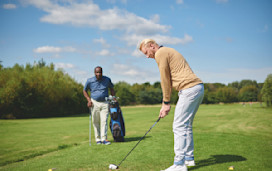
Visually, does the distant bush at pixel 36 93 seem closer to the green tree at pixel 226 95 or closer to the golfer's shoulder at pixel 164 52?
the golfer's shoulder at pixel 164 52

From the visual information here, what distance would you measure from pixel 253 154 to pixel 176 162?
7.57 ft

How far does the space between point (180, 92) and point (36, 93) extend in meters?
37.4

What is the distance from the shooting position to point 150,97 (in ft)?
291

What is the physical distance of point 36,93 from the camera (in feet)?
122

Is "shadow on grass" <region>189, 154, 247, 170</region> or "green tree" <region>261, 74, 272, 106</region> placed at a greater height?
"green tree" <region>261, 74, 272, 106</region>

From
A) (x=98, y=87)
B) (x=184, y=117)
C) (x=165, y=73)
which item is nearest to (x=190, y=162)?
(x=184, y=117)

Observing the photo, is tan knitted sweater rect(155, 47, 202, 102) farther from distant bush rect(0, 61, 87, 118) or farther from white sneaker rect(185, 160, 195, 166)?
distant bush rect(0, 61, 87, 118)

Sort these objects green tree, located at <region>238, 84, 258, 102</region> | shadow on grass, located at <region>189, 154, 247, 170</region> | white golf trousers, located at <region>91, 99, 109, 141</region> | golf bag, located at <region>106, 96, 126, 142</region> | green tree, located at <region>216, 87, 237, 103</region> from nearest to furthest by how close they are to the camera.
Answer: shadow on grass, located at <region>189, 154, 247, 170</region> → golf bag, located at <region>106, 96, 126, 142</region> → white golf trousers, located at <region>91, 99, 109, 141</region> → green tree, located at <region>238, 84, 258, 102</region> → green tree, located at <region>216, 87, 237, 103</region>

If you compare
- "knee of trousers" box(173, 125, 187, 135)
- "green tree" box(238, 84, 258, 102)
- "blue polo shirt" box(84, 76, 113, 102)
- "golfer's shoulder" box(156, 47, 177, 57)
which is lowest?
"green tree" box(238, 84, 258, 102)

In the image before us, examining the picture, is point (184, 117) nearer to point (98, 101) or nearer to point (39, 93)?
point (98, 101)

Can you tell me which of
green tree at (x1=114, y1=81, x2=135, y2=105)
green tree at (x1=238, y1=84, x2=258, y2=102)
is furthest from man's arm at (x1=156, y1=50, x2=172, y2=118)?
green tree at (x1=238, y1=84, x2=258, y2=102)

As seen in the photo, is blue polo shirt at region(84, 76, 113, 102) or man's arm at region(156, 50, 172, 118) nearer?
man's arm at region(156, 50, 172, 118)

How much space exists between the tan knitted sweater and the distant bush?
33970 millimetres

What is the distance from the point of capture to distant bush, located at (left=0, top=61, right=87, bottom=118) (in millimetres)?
33156
